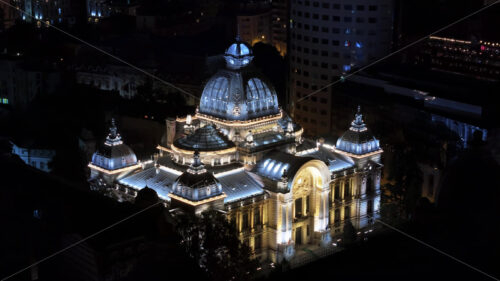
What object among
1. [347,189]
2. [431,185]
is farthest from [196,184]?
[431,185]

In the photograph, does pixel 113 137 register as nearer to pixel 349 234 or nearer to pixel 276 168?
pixel 276 168

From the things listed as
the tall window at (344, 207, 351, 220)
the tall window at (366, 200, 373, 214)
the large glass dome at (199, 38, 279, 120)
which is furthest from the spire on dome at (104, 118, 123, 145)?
the tall window at (366, 200, 373, 214)

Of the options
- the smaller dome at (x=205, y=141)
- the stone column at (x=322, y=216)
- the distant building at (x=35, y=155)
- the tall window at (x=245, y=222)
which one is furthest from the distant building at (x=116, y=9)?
the tall window at (x=245, y=222)

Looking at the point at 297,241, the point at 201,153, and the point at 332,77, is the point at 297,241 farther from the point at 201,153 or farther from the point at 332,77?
the point at 332,77

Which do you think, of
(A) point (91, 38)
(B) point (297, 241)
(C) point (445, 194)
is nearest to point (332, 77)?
(B) point (297, 241)

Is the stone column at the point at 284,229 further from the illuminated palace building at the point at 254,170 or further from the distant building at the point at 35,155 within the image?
the distant building at the point at 35,155

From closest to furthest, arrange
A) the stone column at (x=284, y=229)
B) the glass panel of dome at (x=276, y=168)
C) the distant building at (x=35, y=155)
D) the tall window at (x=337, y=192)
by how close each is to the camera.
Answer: the stone column at (x=284, y=229) → the glass panel of dome at (x=276, y=168) → the tall window at (x=337, y=192) → the distant building at (x=35, y=155)
